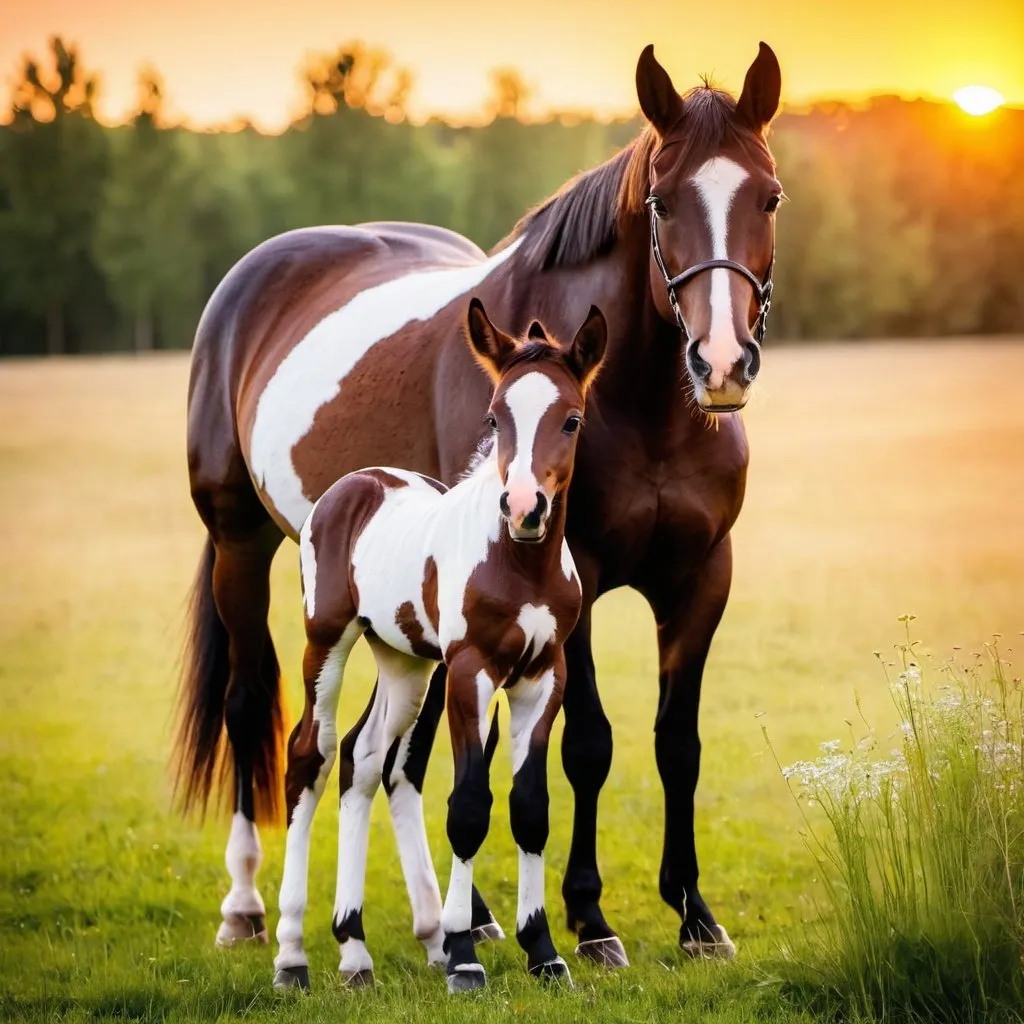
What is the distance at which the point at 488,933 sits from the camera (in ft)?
16.5

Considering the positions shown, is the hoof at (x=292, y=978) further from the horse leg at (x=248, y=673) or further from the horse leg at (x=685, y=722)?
the horse leg at (x=248, y=673)

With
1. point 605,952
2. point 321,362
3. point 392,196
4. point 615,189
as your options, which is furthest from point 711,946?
point 392,196

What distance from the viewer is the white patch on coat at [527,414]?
3531mm

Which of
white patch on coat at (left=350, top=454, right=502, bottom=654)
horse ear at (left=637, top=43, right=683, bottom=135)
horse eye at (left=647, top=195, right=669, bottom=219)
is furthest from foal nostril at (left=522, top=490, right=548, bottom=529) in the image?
horse ear at (left=637, top=43, right=683, bottom=135)

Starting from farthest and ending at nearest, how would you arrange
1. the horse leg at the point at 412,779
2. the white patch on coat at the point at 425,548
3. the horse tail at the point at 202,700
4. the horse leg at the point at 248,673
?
1. the horse tail at the point at 202,700
2. the horse leg at the point at 248,673
3. the horse leg at the point at 412,779
4. the white patch on coat at the point at 425,548

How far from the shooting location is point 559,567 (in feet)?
12.5

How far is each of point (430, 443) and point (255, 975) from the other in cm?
188

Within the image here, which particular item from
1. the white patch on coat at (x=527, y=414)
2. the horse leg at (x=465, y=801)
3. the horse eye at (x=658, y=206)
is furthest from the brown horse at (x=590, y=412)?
the horse leg at (x=465, y=801)

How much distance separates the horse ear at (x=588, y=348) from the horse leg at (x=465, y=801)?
0.82 meters

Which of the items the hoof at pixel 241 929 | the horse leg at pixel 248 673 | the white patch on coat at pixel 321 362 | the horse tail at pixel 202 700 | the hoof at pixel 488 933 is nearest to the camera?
the hoof at pixel 488 933

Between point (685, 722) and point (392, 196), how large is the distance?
80.4 feet

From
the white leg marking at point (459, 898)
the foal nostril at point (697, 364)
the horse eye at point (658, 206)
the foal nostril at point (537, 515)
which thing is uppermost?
the horse eye at point (658, 206)

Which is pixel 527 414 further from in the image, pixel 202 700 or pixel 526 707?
pixel 202 700

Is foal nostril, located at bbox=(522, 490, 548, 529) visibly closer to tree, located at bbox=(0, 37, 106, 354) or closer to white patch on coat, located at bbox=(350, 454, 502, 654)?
white patch on coat, located at bbox=(350, 454, 502, 654)
